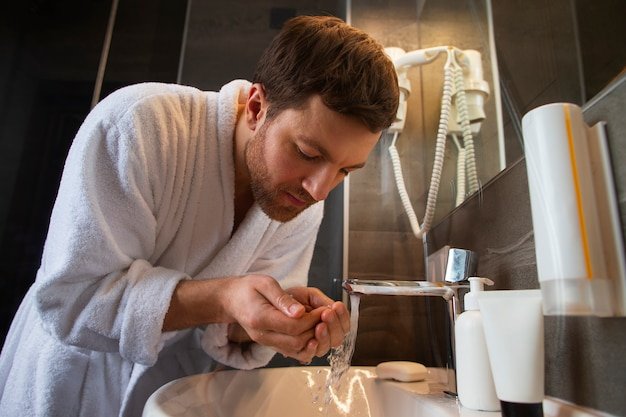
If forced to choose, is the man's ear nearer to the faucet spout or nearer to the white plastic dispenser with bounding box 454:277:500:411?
the faucet spout

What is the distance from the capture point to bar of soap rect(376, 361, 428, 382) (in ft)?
2.36

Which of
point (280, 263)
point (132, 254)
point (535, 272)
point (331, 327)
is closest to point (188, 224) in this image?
point (132, 254)

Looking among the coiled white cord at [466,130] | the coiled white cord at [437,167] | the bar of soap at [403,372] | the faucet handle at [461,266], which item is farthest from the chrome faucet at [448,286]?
the coiled white cord at [437,167]

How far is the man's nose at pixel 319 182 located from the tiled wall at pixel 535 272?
10.4 inches

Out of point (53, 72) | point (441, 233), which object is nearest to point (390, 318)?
point (441, 233)

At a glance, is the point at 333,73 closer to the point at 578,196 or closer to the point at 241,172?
the point at 241,172

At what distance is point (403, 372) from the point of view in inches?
28.4

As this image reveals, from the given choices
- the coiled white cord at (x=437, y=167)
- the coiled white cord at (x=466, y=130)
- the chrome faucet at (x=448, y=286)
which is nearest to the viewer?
the chrome faucet at (x=448, y=286)

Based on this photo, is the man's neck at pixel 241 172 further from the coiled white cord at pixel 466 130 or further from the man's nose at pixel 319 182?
the coiled white cord at pixel 466 130

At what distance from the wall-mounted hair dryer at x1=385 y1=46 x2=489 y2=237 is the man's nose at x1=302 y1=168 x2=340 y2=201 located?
0.88 feet

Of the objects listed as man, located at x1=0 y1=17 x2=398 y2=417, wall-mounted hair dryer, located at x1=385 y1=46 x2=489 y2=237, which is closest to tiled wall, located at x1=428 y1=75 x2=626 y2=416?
wall-mounted hair dryer, located at x1=385 y1=46 x2=489 y2=237

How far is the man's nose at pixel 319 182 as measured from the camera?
2.55 ft

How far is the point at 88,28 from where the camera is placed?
1.36 metres

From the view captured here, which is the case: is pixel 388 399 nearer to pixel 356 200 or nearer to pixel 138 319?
pixel 138 319
